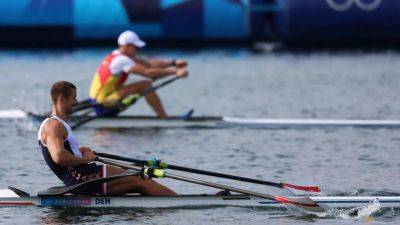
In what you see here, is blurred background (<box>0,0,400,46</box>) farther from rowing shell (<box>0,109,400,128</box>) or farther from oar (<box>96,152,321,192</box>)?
oar (<box>96,152,321,192</box>)

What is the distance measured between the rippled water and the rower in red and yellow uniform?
0.69m

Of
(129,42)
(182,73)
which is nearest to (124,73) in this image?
(129,42)

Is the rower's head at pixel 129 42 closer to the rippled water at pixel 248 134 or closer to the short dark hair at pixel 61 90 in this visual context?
the rippled water at pixel 248 134

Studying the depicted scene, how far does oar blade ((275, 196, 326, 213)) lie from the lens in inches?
578

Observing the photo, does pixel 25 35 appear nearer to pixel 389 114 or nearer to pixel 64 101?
pixel 389 114

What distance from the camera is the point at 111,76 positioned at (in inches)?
942

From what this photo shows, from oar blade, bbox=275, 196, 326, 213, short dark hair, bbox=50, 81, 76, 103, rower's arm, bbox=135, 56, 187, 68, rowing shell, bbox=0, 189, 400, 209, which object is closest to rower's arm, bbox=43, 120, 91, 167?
short dark hair, bbox=50, 81, 76, 103

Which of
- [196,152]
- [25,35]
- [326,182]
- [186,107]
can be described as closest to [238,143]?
[196,152]

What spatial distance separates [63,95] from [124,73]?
961cm

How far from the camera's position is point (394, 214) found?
14.8 m

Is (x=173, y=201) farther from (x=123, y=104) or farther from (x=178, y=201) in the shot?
(x=123, y=104)

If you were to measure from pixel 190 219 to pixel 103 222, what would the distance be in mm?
1028

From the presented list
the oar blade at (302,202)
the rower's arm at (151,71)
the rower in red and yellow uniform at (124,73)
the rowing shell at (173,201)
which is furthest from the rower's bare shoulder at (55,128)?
the rower's arm at (151,71)

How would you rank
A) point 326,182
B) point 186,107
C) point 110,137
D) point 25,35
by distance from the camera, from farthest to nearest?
point 25,35 → point 186,107 → point 110,137 → point 326,182
